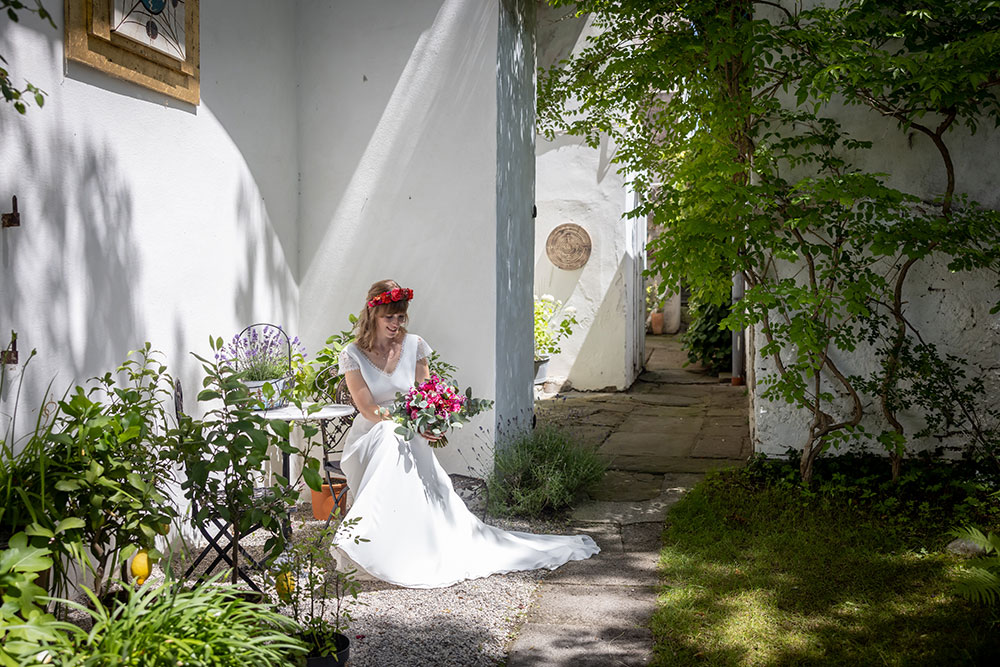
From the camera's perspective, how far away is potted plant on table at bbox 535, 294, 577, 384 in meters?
9.74

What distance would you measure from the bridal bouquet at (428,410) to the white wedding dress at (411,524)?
3.0 inches

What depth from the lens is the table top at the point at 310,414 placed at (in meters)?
4.45

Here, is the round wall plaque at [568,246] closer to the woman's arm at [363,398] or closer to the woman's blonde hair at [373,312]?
the woman's blonde hair at [373,312]

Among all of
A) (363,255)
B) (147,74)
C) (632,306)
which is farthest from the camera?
(632,306)

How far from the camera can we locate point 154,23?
4.03 metres

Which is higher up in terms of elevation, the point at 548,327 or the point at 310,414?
the point at 548,327

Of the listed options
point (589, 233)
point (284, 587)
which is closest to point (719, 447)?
point (589, 233)

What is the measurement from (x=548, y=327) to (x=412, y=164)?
16.2ft

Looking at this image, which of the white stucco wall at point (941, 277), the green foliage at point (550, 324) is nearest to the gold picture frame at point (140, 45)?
the white stucco wall at point (941, 277)

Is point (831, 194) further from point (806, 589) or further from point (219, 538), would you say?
point (219, 538)

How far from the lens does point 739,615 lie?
3738 millimetres

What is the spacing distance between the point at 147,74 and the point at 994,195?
498cm

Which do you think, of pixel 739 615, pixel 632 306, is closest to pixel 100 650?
pixel 739 615

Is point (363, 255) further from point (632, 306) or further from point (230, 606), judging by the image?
point (632, 306)
